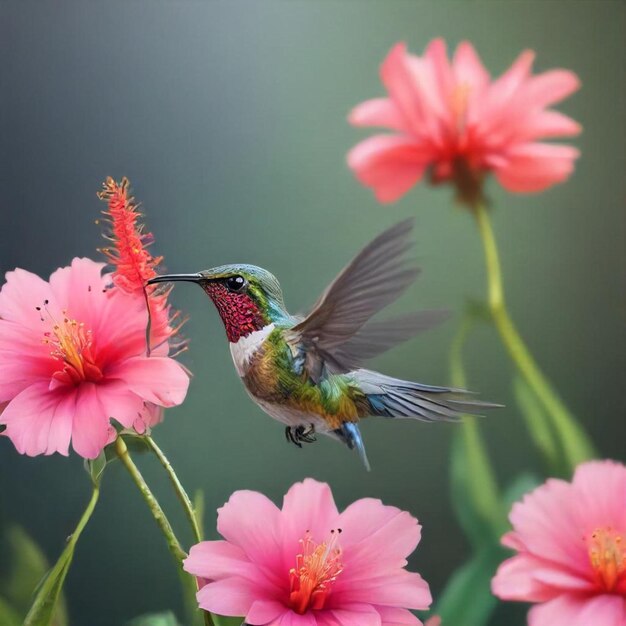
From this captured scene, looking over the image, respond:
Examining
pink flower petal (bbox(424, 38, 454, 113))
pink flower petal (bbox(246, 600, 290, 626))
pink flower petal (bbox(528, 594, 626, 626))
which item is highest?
pink flower petal (bbox(424, 38, 454, 113))

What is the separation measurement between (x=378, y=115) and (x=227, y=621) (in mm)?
731

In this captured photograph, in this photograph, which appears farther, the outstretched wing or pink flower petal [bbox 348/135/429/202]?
pink flower petal [bbox 348/135/429/202]

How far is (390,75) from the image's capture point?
120 centimetres

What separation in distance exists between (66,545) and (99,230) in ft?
1.42

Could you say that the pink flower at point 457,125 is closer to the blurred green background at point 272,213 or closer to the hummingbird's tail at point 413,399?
the blurred green background at point 272,213

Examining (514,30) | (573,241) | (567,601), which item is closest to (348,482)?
(567,601)

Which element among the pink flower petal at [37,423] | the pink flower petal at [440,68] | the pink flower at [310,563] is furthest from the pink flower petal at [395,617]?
the pink flower petal at [440,68]

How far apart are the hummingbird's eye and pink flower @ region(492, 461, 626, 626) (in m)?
0.50

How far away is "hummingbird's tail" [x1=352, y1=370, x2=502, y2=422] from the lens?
1137 millimetres

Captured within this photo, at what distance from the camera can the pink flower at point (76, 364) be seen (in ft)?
3.58

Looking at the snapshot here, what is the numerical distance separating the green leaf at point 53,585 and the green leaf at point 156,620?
4.3 inches

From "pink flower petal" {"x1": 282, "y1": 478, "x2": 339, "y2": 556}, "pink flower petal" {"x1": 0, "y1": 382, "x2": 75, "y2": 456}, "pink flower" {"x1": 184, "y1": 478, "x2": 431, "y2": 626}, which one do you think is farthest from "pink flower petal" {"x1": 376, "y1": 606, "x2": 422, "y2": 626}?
"pink flower petal" {"x1": 0, "y1": 382, "x2": 75, "y2": 456}

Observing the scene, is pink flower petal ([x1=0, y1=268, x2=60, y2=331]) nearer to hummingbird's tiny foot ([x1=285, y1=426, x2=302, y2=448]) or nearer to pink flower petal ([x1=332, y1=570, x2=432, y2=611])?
hummingbird's tiny foot ([x1=285, y1=426, x2=302, y2=448])

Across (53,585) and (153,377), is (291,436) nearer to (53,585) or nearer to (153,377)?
(153,377)
